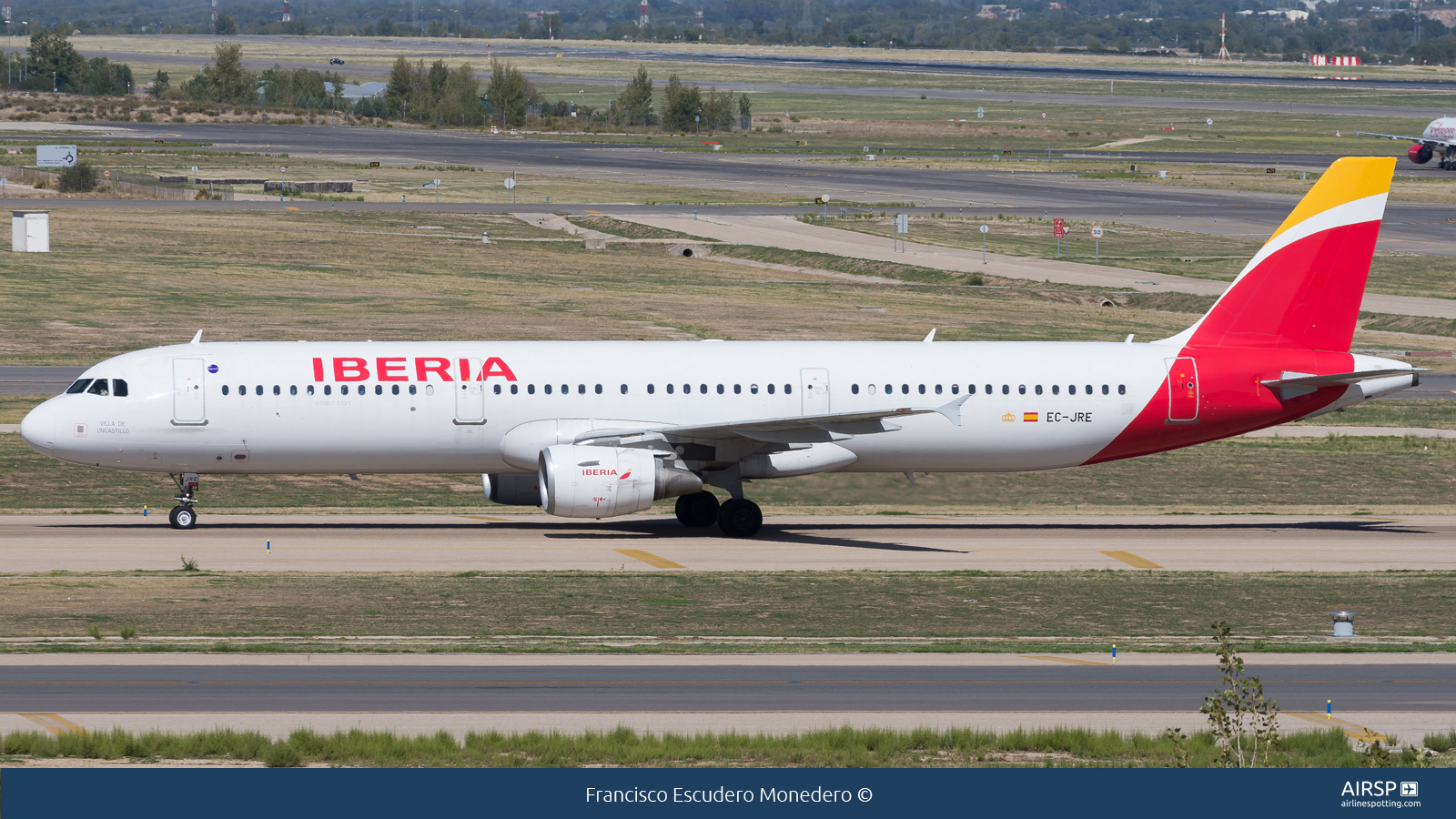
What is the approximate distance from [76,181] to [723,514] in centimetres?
10270

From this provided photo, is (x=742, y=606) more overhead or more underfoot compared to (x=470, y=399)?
more underfoot

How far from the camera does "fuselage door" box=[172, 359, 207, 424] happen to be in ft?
131

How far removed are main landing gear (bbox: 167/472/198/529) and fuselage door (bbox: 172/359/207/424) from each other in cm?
195

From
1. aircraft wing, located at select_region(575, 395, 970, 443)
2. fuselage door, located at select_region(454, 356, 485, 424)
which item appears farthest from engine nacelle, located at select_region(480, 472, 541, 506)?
aircraft wing, located at select_region(575, 395, 970, 443)

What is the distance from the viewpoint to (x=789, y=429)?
39781mm

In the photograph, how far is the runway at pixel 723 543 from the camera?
37.7 meters

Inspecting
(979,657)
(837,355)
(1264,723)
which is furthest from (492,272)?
(1264,723)

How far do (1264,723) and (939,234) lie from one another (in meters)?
94.9

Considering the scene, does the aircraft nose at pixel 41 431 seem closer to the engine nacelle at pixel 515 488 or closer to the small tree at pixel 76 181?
the engine nacelle at pixel 515 488

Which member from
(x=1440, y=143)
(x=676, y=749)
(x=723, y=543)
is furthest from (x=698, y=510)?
(x=1440, y=143)

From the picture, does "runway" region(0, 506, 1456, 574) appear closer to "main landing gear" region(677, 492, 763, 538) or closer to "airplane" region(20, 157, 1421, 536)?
"main landing gear" region(677, 492, 763, 538)

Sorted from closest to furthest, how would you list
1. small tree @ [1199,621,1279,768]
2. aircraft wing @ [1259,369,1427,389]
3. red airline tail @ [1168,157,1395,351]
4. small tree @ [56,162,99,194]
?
small tree @ [1199,621,1279,768]
aircraft wing @ [1259,369,1427,389]
red airline tail @ [1168,157,1395,351]
small tree @ [56,162,99,194]

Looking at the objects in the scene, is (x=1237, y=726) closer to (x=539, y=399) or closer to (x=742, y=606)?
(x=742, y=606)

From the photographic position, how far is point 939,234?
114m
